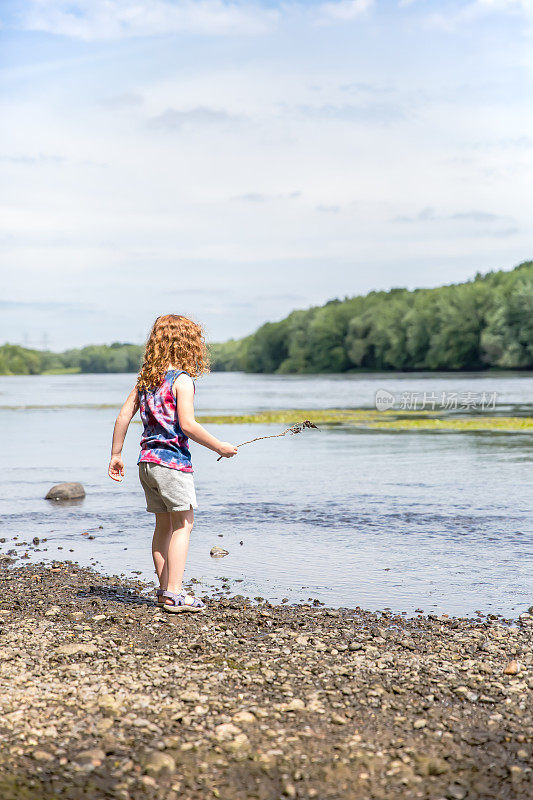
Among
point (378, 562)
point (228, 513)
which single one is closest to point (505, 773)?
point (378, 562)

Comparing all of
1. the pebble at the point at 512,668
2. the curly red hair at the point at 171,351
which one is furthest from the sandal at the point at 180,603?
the pebble at the point at 512,668

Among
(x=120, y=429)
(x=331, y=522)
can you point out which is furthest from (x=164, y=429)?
(x=331, y=522)

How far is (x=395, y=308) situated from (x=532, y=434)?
431 feet

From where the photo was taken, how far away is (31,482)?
1691 cm

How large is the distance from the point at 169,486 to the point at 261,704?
8.12 feet

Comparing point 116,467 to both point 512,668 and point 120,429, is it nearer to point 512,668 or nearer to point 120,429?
point 120,429

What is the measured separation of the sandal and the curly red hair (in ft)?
5.78

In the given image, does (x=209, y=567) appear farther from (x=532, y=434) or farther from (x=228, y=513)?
(x=532, y=434)

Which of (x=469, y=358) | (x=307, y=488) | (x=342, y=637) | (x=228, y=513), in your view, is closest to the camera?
(x=342, y=637)

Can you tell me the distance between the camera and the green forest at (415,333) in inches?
4739

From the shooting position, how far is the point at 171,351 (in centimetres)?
739

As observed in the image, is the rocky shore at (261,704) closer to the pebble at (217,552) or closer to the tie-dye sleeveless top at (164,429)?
the tie-dye sleeveless top at (164,429)

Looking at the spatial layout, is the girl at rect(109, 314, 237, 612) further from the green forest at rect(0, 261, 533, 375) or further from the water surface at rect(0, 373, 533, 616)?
the green forest at rect(0, 261, 533, 375)

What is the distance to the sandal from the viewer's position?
7227 millimetres
